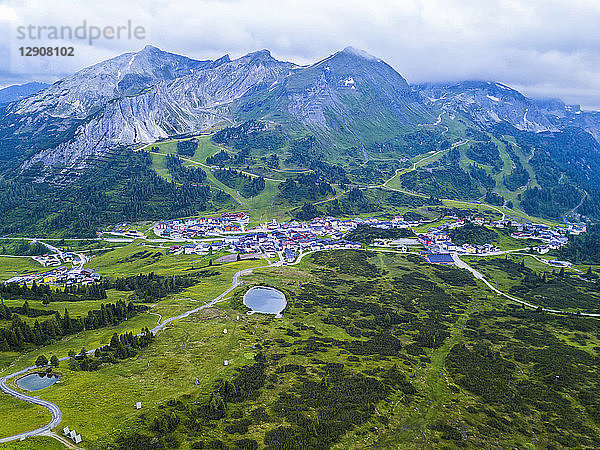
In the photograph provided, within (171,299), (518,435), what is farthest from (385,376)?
(171,299)

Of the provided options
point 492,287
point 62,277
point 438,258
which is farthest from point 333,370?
point 62,277

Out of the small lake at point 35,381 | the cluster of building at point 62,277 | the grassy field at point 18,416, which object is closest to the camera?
the grassy field at point 18,416

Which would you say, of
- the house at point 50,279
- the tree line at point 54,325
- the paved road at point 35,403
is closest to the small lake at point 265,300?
the tree line at point 54,325

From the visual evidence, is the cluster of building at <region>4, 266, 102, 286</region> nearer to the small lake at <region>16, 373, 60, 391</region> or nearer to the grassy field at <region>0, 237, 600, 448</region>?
the grassy field at <region>0, 237, 600, 448</region>

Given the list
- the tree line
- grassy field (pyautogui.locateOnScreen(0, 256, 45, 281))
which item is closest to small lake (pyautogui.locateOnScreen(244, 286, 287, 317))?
the tree line

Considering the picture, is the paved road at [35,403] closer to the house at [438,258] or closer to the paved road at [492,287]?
the paved road at [492,287]

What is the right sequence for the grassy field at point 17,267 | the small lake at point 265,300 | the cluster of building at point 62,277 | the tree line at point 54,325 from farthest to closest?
the grassy field at point 17,267 → the cluster of building at point 62,277 → the small lake at point 265,300 → the tree line at point 54,325

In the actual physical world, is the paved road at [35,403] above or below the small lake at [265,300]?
above
